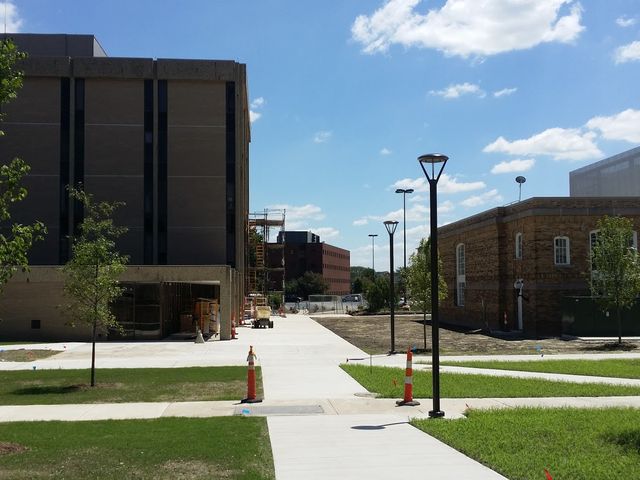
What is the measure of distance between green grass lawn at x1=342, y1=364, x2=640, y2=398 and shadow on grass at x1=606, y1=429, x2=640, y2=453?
4.30 m

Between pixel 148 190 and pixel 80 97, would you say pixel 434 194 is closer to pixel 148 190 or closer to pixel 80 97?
pixel 148 190

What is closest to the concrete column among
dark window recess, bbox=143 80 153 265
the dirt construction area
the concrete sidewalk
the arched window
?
the dirt construction area

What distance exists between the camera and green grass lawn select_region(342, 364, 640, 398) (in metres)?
14.0

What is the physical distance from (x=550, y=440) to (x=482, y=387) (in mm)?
5825

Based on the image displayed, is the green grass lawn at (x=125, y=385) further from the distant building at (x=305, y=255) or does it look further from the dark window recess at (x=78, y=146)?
the distant building at (x=305, y=255)

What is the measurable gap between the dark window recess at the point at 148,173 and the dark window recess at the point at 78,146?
4445mm

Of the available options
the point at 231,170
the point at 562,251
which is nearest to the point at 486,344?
the point at 562,251

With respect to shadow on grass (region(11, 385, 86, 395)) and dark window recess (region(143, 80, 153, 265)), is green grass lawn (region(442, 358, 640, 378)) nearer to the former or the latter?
shadow on grass (region(11, 385, 86, 395))

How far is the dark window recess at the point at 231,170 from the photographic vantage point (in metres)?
45.6

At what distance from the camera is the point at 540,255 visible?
34781 millimetres

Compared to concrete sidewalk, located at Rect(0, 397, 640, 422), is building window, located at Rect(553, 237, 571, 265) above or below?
above

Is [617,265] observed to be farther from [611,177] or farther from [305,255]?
[305,255]

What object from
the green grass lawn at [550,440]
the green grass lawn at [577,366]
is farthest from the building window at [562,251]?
the green grass lawn at [550,440]

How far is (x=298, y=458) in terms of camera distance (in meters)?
8.37
